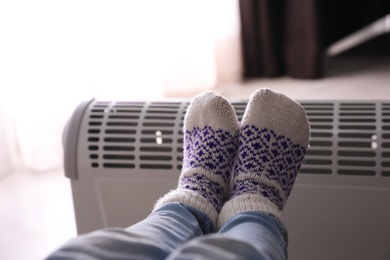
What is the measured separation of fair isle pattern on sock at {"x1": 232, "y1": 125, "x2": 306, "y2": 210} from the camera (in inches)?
34.0

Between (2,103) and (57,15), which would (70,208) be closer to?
(2,103)

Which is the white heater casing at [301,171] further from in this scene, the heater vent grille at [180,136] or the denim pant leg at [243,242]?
the denim pant leg at [243,242]

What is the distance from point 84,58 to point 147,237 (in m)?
1.03

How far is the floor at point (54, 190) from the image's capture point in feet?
4.15

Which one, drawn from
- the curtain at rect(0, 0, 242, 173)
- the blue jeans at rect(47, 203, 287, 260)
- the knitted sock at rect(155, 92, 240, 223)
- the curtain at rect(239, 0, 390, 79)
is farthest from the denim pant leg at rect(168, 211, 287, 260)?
the curtain at rect(239, 0, 390, 79)

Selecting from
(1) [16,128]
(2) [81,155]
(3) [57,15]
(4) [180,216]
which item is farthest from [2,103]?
(4) [180,216]

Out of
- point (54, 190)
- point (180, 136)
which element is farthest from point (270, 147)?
point (54, 190)

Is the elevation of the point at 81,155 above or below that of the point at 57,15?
below

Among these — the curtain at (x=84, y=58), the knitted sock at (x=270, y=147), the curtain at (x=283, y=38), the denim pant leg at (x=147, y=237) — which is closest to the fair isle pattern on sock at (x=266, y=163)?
the knitted sock at (x=270, y=147)

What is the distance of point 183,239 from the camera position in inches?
28.2

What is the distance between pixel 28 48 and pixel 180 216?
88cm

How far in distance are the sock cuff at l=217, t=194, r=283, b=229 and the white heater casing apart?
5.7 inches

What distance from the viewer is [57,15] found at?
151 cm

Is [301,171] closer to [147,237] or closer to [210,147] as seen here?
[210,147]
